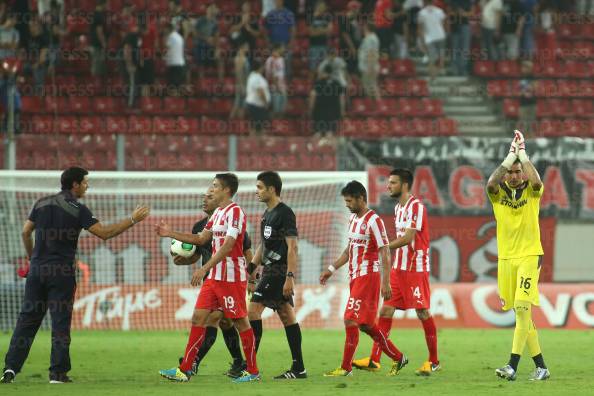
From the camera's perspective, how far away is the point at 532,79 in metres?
22.9

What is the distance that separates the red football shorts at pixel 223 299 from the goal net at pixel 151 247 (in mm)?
5923

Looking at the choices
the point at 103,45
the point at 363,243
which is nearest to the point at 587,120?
the point at 103,45

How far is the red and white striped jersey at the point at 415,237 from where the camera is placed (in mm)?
11297

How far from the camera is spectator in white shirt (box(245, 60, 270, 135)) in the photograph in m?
21.2

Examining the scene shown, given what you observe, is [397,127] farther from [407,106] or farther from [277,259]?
[277,259]

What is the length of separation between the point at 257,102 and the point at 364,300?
36.5ft

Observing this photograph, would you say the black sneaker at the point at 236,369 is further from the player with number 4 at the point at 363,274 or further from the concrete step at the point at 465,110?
the concrete step at the point at 465,110

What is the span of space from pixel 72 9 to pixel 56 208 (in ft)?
44.7

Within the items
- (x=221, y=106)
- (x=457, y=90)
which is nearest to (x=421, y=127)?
(x=457, y=90)

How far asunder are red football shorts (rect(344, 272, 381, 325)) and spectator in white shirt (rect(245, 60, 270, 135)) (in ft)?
35.3

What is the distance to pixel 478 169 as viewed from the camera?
729 inches

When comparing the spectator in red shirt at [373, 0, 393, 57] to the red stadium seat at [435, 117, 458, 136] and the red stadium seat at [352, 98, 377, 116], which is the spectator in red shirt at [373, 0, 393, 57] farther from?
the red stadium seat at [435, 117, 458, 136]

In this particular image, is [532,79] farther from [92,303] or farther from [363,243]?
[363,243]

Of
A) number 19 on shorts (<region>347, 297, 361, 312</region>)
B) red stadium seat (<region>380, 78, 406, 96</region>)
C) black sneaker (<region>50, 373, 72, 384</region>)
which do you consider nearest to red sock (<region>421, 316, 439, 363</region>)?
number 19 on shorts (<region>347, 297, 361, 312</region>)
